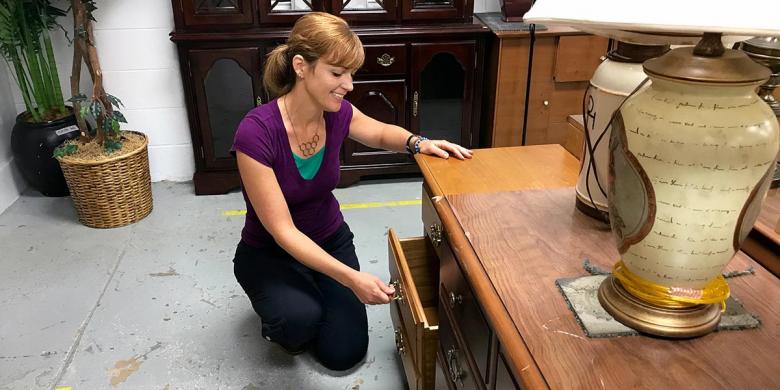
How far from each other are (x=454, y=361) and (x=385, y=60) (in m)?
1.72

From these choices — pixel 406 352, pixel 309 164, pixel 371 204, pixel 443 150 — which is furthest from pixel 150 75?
pixel 406 352

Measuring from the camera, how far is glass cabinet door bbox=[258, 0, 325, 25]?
8.27ft

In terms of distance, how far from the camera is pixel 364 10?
2.57 meters

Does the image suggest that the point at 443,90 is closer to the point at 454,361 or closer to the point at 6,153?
the point at 454,361

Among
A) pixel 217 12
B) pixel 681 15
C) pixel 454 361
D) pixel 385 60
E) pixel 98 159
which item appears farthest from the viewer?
pixel 385 60

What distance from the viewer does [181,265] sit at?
2.22 meters

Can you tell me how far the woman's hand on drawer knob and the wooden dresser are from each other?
0.19 ft

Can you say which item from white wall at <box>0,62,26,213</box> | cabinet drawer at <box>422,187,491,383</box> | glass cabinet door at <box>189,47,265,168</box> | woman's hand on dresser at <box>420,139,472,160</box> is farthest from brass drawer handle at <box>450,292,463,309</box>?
white wall at <box>0,62,26,213</box>

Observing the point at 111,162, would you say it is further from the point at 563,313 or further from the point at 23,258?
the point at 563,313

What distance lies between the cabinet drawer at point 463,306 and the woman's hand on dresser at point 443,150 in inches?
6.9

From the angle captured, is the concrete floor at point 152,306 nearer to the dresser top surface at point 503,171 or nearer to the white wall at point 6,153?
the white wall at point 6,153

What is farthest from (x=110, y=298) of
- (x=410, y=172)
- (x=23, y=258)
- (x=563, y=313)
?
(x=563, y=313)

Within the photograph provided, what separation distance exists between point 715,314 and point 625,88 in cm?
38

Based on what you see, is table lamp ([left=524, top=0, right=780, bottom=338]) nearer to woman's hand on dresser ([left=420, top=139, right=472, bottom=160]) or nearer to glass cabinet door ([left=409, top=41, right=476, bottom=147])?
woman's hand on dresser ([left=420, top=139, right=472, bottom=160])
